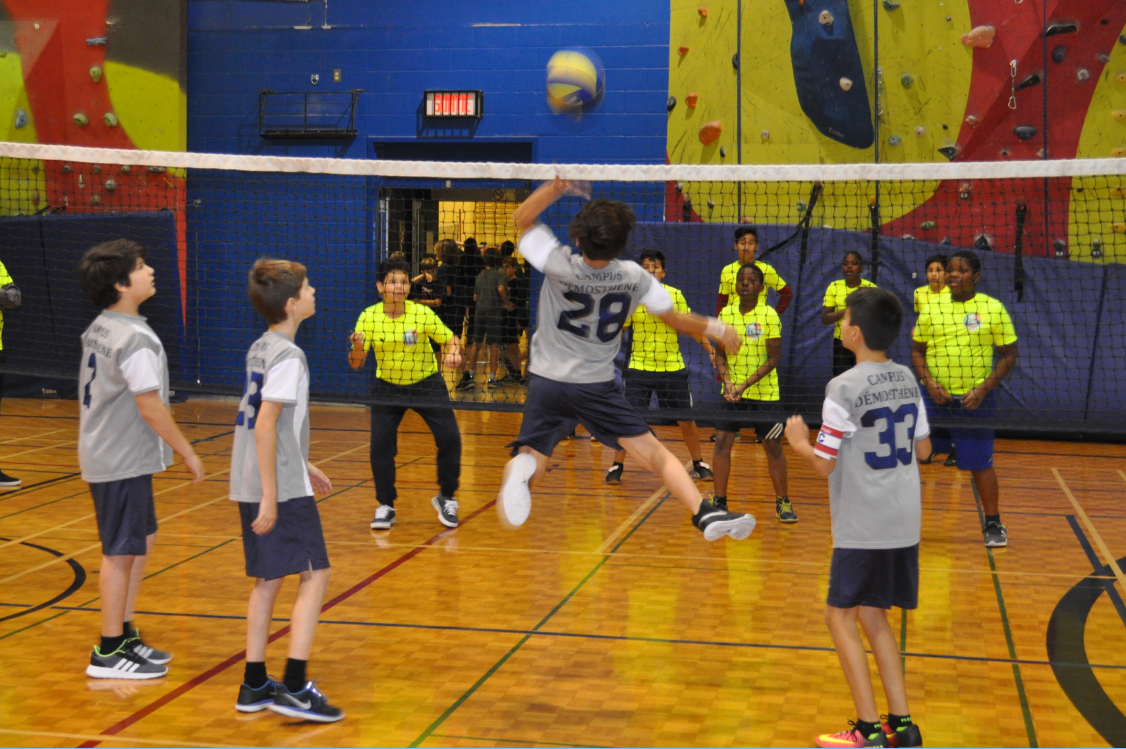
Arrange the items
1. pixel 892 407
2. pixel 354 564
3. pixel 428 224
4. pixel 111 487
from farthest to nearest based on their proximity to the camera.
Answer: pixel 428 224, pixel 354 564, pixel 111 487, pixel 892 407

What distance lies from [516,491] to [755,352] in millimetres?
3300

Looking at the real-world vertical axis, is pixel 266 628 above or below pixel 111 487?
below

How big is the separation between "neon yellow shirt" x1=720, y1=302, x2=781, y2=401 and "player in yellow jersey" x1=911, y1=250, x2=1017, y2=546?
93 centimetres

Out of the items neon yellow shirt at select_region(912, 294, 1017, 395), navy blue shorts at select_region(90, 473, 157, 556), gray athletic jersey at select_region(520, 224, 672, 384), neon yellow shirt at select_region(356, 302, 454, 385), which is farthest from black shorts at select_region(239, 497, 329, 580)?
neon yellow shirt at select_region(912, 294, 1017, 395)

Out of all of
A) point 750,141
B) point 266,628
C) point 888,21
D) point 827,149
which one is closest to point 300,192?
point 750,141

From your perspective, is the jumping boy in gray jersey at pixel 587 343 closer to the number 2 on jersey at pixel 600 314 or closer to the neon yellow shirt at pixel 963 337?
the number 2 on jersey at pixel 600 314

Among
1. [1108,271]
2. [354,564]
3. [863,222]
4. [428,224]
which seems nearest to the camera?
[354,564]

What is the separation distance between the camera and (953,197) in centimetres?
1102

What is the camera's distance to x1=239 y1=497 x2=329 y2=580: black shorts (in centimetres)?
358

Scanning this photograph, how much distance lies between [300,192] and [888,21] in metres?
6.81

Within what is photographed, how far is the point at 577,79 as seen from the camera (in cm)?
1202

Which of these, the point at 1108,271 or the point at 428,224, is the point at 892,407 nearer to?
the point at 1108,271

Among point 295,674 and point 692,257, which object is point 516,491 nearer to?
point 295,674

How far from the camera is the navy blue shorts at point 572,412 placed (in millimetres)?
4137
